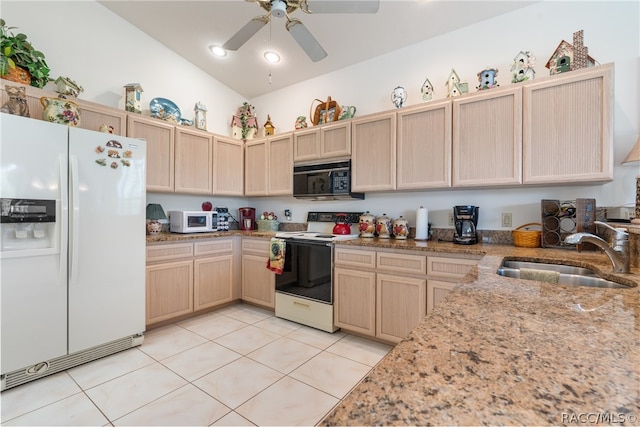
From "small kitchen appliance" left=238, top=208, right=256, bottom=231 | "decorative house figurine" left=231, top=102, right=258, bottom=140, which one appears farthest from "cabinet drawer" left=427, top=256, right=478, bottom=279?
"decorative house figurine" left=231, top=102, right=258, bottom=140

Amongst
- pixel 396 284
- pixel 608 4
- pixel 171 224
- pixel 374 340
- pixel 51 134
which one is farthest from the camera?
pixel 171 224

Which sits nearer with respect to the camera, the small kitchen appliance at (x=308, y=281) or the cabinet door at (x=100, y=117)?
the cabinet door at (x=100, y=117)

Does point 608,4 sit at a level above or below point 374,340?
above

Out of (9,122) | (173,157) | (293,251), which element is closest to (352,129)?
(293,251)

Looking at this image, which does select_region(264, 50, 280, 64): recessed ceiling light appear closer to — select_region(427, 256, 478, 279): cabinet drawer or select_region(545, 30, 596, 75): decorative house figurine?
select_region(545, 30, 596, 75): decorative house figurine

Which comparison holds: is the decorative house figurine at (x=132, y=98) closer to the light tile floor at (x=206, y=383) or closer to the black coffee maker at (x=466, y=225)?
the light tile floor at (x=206, y=383)

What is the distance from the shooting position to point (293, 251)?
2943mm

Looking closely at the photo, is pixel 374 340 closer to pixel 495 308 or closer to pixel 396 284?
pixel 396 284

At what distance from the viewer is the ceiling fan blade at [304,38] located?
1919 mm

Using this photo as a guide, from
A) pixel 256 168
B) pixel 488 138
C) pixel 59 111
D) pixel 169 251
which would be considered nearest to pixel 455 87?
pixel 488 138

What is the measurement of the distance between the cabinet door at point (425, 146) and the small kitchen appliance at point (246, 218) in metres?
2.25

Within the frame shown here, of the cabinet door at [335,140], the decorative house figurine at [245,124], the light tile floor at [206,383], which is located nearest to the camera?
the light tile floor at [206,383]

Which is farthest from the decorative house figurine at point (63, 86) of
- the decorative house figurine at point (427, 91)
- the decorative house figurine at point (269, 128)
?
the decorative house figurine at point (427, 91)

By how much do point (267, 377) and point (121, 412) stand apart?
2.81ft
